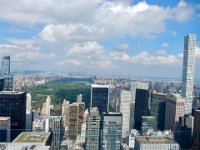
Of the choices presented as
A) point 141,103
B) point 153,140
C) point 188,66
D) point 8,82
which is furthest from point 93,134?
point 188,66

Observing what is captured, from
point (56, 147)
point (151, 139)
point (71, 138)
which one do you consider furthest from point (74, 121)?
point (151, 139)

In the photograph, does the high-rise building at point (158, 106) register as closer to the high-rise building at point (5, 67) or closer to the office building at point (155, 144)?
the office building at point (155, 144)

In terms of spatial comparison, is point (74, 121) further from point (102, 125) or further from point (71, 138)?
point (102, 125)


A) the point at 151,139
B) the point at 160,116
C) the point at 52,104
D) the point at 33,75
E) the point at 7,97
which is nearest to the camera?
the point at 151,139

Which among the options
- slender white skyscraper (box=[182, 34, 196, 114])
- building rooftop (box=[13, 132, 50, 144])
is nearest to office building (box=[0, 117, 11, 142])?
building rooftop (box=[13, 132, 50, 144])

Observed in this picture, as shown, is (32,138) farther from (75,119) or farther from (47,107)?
(47,107)

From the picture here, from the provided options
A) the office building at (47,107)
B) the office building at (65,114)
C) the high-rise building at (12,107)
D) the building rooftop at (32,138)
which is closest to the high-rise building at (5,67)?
the office building at (47,107)

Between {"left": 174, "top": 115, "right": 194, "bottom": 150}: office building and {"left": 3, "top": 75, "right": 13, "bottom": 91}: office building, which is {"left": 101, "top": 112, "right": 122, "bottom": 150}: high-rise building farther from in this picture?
{"left": 3, "top": 75, "right": 13, "bottom": 91}: office building
